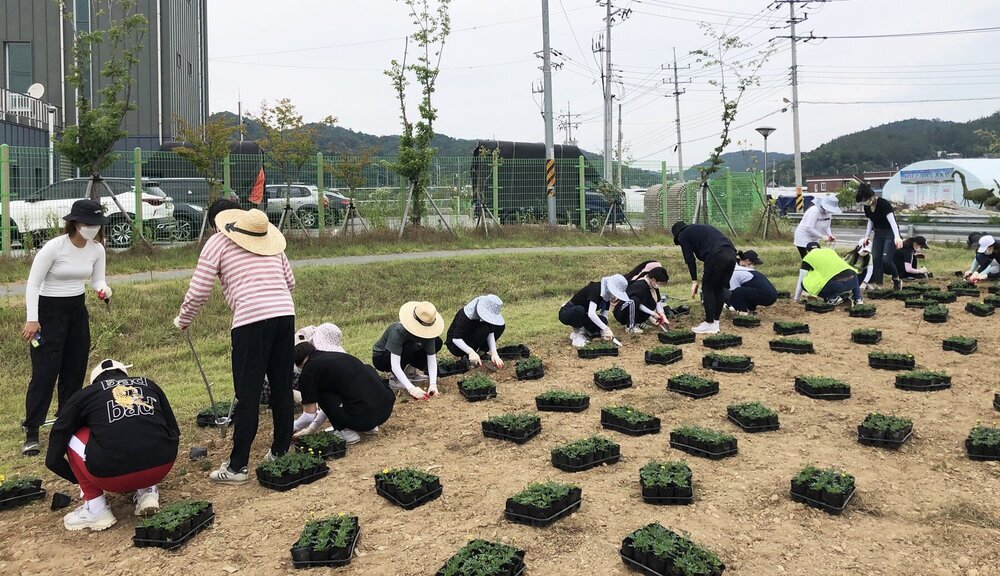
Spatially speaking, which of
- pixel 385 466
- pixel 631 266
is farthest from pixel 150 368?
pixel 631 266

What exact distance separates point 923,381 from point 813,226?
14.1 feet

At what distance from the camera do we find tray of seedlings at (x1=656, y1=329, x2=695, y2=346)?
7.55m

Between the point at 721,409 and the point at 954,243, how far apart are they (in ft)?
51.2

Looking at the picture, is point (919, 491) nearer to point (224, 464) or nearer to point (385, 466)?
point (385, 466)

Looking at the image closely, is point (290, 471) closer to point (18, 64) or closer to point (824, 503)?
point (824, 503)

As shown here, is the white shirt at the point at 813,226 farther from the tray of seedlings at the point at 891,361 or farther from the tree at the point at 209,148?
the tree at the point at 209,148

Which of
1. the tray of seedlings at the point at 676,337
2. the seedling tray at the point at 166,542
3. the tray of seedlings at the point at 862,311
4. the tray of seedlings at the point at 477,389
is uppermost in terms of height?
the tray of seedlings at the point at 862,311

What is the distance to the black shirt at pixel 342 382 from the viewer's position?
Answer: 4.66 metres

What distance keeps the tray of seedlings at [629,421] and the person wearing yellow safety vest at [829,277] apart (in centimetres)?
550

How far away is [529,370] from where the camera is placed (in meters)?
6.38

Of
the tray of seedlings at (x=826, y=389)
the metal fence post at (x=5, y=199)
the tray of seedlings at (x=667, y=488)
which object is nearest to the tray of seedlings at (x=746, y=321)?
the tray of seedlings at (x=826, y=389)

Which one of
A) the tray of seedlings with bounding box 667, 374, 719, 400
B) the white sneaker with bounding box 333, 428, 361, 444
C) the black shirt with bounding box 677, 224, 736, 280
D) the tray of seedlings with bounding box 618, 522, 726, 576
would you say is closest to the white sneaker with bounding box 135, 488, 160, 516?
the white sneaker with bounding box 333, 428, 361, 444

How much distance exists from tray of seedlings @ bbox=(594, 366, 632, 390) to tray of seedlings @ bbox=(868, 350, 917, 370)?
7.18 ft

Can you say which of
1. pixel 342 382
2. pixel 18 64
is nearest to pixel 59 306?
pixel 342 382
